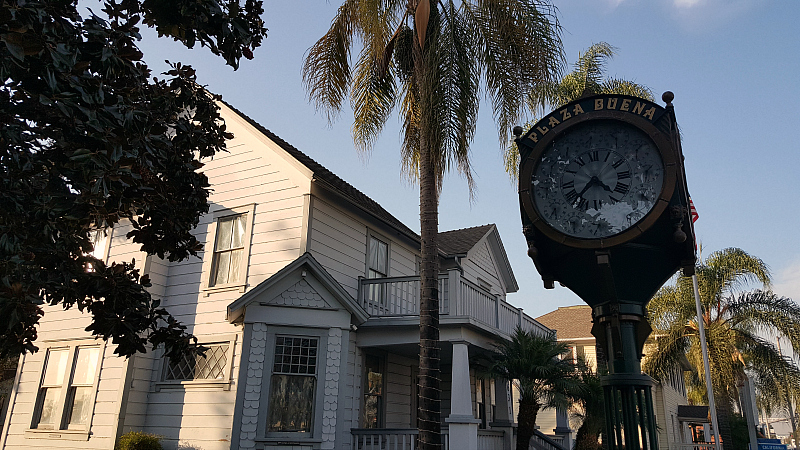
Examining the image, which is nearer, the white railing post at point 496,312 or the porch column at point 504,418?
the white railing post at point 496,312

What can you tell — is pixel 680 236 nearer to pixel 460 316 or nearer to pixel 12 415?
pixel 460 316

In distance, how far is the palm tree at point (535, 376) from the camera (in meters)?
12.5

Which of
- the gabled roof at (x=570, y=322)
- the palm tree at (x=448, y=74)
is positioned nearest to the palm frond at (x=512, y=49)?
the palm tree at (x=448, y=74)

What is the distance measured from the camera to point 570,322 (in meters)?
34.7

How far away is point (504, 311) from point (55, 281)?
1147cm

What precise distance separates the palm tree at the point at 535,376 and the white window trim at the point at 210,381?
18.6ft

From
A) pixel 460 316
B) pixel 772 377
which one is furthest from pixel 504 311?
pixel 772 377

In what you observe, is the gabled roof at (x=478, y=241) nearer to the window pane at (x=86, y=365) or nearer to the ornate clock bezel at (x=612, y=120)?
the window pane at (x=86, y=365)

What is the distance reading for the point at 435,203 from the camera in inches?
405

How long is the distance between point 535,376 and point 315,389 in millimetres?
4761

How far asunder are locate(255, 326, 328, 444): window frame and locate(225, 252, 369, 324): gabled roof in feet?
2.30

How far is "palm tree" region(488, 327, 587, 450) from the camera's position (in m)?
12.5

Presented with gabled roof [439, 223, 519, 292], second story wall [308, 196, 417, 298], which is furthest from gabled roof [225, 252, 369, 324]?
gabled roof [439, 223, 519, 292]

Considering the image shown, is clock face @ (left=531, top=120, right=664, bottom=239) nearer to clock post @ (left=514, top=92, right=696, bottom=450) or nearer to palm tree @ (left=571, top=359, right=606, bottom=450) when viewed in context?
clock post @ (left=514, top=92, right=696, bottom=450)
